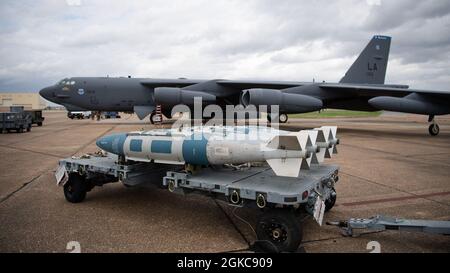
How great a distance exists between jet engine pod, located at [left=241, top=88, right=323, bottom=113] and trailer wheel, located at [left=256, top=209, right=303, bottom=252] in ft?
36.8

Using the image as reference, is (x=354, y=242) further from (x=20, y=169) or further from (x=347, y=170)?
(x=20, y=169)

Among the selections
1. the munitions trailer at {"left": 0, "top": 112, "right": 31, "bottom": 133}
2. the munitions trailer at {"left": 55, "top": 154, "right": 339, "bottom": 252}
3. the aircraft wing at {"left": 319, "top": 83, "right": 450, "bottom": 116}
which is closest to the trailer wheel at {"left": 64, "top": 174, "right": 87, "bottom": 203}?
the munitions trailer at {"left": 55, "top": 154, "right": 339, "bottom": 252}

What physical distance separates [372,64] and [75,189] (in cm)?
1918

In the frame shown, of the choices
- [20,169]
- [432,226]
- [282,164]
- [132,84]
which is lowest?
[20,169]

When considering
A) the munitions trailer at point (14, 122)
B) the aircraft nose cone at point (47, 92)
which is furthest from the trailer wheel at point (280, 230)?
the aircraft nose cone at point (47, 92)

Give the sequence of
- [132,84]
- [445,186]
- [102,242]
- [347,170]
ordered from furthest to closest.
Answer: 1. [132,84]
2. [347,170]
3. [445,186]
4. [102,242]

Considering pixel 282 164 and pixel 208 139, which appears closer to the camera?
pixel 282 164

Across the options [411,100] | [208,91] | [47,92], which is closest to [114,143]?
[411,100]

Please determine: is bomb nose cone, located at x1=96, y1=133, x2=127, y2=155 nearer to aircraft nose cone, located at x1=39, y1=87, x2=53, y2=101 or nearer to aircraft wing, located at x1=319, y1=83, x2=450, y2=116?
aircraft wing, located at x1=319, y1=83, x2=450, y2=116

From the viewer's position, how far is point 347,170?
7508mm

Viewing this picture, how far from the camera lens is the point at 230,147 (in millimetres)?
3910

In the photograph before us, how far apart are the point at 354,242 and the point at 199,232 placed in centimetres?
178
